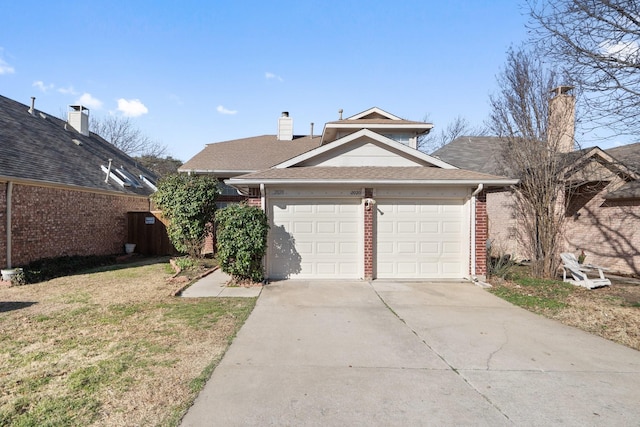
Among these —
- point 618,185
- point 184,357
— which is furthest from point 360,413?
point 618,185

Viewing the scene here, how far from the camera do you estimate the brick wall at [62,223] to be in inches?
362

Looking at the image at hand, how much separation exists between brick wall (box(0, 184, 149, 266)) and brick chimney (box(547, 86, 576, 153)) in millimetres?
15421

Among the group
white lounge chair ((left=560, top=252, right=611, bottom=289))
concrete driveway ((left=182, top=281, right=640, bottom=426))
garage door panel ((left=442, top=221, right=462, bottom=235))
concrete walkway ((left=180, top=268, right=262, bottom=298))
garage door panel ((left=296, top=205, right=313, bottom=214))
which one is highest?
garage door panel ((left=296, top=205, right=313, bottom=214))

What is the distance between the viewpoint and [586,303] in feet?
22.1

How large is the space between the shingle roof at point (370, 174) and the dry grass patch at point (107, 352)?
3482 millimetres

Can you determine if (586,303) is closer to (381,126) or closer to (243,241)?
(243,241)

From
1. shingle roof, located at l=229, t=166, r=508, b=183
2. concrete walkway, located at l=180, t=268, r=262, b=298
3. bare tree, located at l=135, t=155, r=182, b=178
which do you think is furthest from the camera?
bare tree, located at l=135, t=155, r=182, b=178

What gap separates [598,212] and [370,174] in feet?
28.9

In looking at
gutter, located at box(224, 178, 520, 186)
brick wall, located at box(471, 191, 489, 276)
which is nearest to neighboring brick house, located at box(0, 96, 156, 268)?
gutter, located at box(224, 178, 520, 186)

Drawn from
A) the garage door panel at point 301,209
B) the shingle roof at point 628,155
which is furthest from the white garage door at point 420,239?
the shingle roof at point 628,155

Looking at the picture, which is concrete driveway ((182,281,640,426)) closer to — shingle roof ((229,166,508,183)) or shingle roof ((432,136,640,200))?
shingle roof ((229,166,508,183))

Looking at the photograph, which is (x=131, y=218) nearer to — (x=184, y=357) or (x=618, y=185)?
(x=184, y=357)

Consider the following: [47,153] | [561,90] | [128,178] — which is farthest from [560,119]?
[128,178]

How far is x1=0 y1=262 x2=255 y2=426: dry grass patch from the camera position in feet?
9.73
